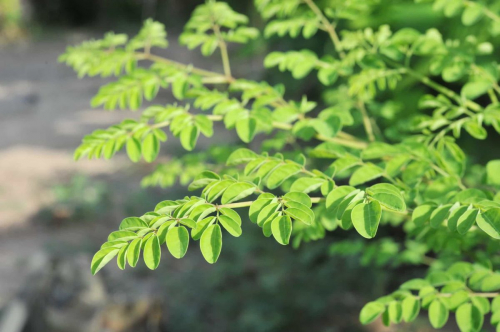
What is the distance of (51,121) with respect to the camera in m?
7.61

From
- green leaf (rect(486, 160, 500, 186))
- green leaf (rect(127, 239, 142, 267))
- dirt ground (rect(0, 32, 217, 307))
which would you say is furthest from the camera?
dirt ground (rect(0, 32, 217, 307))

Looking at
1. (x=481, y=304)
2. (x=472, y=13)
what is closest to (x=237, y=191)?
(x=481, y=304)

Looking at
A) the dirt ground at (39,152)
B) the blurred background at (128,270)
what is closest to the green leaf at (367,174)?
the blurred background at (128,270)

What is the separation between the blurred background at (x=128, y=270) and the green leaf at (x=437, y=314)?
1.77 feet

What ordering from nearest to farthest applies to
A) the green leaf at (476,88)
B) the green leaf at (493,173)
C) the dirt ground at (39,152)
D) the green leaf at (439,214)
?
the green leaf at (439,214), the green leaf at (493,173), the green leaf at (476,88), the dirt ground at (39,152)

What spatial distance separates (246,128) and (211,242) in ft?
1.30

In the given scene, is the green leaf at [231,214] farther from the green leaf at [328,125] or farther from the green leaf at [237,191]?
the green leaf at [328,125]

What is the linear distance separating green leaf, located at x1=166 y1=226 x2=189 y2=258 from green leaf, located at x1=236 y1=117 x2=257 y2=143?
367 millimetres

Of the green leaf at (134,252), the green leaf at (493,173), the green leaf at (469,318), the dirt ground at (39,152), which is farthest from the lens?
the dirt ground at (39,152)

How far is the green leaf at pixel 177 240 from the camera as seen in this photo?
2.78 feet

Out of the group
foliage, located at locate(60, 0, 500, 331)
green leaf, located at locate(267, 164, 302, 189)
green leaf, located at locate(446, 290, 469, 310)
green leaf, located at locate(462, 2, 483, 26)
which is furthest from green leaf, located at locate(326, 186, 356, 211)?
green leaf, located at locate(462, 2, 483, 26)

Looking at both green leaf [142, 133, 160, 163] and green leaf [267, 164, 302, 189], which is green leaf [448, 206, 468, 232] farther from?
green leaf [142, 133, 160, 163]

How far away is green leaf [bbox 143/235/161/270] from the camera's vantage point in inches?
33.2

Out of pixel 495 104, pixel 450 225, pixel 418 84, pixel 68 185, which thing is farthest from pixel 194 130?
pixel 68 185
